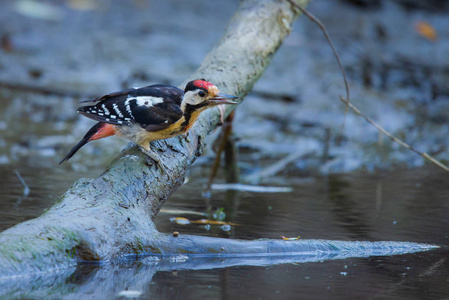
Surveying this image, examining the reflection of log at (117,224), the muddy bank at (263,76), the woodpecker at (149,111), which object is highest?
the woodpecker at (149,111)

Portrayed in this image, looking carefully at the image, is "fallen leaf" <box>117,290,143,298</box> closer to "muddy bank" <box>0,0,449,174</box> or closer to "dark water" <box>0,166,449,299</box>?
"dark water" <box>0,166,449,299</box>

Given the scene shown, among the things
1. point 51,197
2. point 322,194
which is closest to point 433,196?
point 322,194

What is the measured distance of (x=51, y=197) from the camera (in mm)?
5051

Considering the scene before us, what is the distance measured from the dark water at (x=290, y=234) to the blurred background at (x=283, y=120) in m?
0.02

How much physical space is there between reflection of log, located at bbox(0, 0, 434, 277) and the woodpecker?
15 cm

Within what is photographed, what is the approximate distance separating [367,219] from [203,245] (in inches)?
63.8

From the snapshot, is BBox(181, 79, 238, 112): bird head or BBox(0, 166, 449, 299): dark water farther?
BBox(181, 79, 238, 112): bird head

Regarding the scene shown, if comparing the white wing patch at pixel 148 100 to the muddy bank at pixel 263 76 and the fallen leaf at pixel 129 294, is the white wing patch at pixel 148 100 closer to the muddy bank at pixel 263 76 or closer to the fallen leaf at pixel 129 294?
the fallen leaf at pixel 129 294

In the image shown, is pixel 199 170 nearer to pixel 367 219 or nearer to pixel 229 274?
pixel 367 219

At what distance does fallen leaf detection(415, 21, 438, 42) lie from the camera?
11.4 metres

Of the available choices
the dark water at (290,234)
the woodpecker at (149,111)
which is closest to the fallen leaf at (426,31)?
the dark water at (290,234)

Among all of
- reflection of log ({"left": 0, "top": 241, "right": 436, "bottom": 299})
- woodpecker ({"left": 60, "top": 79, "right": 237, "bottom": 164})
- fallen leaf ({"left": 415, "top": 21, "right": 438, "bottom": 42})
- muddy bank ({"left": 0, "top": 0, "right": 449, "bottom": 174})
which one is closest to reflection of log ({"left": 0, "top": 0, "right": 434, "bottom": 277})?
reflection of log ({"left": 0, "top": 241, "right": 436, "bottom": 299})

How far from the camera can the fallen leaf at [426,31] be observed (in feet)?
37.3

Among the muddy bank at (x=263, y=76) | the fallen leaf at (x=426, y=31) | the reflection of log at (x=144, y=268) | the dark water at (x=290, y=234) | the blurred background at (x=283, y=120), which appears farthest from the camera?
the fallen leaf at (x=426, y=31)
